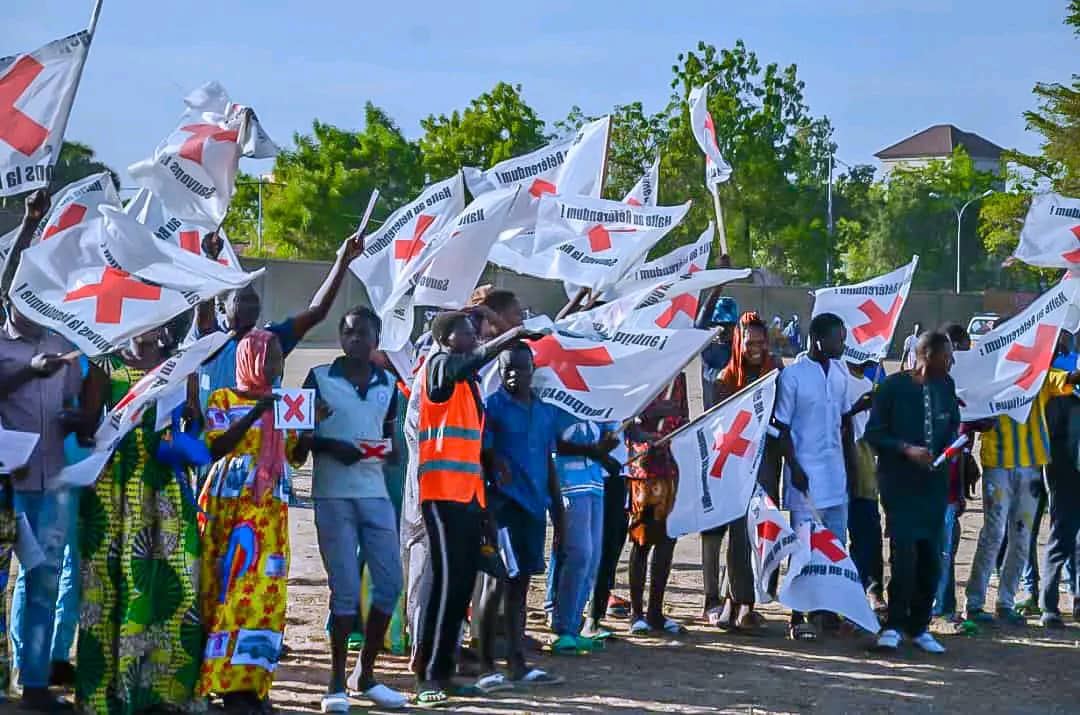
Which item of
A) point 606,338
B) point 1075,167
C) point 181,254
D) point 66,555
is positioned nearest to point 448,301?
point 606,338

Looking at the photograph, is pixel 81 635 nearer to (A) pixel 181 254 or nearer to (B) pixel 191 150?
(A) pixel 181 254

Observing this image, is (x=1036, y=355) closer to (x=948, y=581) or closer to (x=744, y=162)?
(x=948, y=581)

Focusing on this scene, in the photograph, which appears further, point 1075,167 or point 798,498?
point 1075,167

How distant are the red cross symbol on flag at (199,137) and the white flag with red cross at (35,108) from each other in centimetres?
156

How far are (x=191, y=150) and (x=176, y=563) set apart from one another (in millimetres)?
3104

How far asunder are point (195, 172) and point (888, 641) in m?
4.94

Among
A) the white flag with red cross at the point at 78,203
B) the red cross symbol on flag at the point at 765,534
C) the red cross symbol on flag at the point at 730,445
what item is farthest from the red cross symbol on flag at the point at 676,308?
the white flag with red cross at the point at 78,203

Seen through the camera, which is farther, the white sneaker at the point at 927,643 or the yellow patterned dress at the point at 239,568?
the white sneaker at the point at 927,643

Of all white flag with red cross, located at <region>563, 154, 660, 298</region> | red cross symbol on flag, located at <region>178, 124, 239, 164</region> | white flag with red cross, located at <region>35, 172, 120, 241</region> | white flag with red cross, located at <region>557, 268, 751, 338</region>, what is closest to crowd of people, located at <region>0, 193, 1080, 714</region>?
white flag with red cross, located at <region>557, 268, 751, 338</region>

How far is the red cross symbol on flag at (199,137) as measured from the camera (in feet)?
31.6

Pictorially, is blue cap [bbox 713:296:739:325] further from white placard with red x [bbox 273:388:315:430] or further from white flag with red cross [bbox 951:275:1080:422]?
white placard with red x [bbox 273:388:315:430]

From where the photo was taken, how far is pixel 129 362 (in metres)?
7.74

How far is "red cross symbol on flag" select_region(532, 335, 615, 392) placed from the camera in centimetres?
909

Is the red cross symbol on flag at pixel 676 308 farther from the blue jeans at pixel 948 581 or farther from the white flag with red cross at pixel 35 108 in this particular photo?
the white flag with red cross at pixel 35 108
